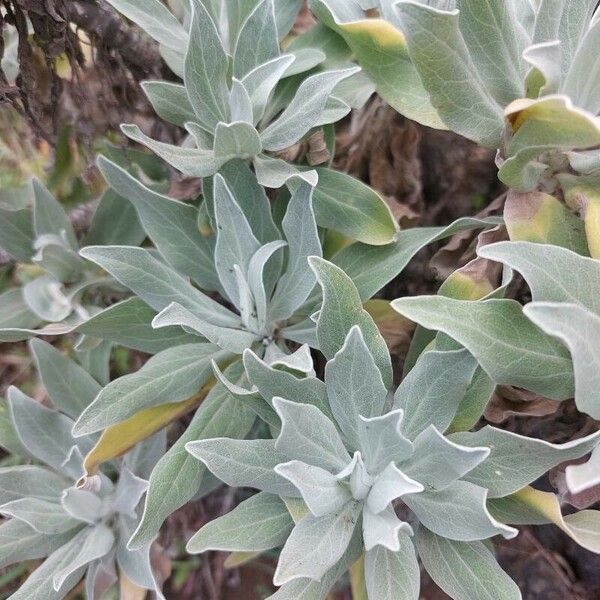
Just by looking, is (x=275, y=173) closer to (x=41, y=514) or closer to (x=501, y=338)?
(x=501, y=338)

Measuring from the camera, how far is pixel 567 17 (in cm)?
64

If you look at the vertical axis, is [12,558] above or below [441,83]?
below

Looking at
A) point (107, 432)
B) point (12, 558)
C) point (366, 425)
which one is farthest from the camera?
point (12, 558)

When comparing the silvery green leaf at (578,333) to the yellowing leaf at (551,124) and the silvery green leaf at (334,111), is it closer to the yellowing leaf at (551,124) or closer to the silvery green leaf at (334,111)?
the yellowing leaf at (551,124)

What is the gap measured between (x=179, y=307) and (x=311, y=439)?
0.20 metres

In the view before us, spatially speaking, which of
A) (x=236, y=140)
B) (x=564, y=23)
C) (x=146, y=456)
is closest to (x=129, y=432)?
(x=146, y=456)

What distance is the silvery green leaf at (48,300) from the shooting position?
977mm

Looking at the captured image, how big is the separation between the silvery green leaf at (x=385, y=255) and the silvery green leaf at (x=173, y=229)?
0.19m

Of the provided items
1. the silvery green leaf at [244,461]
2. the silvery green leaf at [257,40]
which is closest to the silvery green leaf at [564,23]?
the silvery green leaf at [257,40]

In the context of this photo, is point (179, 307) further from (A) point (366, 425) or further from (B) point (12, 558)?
(B) point (12, 558)

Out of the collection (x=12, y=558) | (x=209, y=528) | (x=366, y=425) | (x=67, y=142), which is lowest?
(x=12, y=558)

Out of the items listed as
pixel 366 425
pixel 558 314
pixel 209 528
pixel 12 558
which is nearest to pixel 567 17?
pixel 558 314

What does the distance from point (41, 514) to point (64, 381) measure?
0.63ft

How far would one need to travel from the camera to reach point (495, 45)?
0.63m
